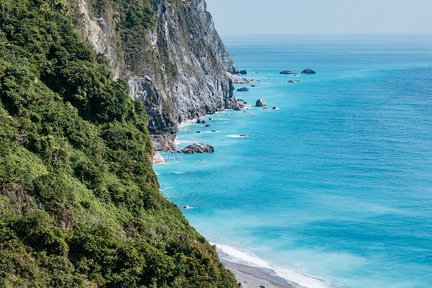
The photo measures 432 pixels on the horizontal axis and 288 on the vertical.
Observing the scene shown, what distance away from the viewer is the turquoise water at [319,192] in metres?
63.2

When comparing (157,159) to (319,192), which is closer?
(319,192)

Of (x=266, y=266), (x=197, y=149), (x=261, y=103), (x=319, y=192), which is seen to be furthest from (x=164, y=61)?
(x=266, y=266)

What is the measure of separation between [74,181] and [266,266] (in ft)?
83.7

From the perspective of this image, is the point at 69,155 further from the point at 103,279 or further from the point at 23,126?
the point at 103,279

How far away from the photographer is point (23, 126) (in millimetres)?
43531

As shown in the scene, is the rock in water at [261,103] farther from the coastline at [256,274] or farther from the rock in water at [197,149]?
the coastline at [256,274]

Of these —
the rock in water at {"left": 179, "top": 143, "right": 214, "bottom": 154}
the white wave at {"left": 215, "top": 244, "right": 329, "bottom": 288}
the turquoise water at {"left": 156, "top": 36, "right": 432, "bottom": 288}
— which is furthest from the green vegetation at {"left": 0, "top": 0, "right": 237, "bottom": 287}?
the rock in water at {"left": 179, "top": 143, "right": 214, "bottom": 154}

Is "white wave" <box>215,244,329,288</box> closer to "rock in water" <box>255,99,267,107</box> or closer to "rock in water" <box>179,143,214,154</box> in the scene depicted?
"rock in water" <box>179,143,214,154</box>

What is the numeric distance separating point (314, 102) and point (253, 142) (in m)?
49.6

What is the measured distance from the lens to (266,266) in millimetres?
62344

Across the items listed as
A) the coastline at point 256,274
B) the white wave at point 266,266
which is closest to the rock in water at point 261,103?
the white wave at point 266,266

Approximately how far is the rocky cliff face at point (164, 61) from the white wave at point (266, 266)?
1167 inches

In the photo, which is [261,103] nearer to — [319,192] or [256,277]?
[319,192]

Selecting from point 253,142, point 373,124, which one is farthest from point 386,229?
point 373,124
